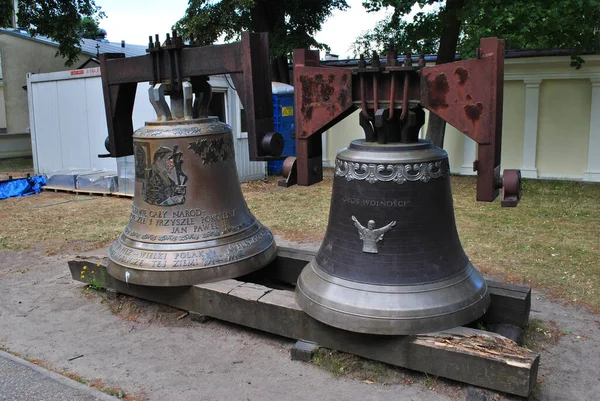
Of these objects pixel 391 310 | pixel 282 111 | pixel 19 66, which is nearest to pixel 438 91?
pixel 391 310

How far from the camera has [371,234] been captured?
339 cm

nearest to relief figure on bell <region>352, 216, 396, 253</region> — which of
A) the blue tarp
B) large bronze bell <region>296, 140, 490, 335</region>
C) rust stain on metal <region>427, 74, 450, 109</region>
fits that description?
large bronze bell <region>296, 140, 490, 335</region>

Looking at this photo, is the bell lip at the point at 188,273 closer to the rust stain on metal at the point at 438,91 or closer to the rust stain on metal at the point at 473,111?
the rust stain on metal at the point at 438,91

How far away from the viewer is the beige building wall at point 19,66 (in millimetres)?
25000

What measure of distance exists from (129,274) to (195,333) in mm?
701

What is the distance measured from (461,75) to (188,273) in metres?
2.39

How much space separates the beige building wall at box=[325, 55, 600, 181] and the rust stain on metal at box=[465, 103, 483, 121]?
Result: 9.87m

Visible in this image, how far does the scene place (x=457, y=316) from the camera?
3.30 meters

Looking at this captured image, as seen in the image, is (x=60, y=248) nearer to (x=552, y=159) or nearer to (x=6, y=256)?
(x=6, y=256)

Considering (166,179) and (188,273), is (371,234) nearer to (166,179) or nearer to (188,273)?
(188,273)

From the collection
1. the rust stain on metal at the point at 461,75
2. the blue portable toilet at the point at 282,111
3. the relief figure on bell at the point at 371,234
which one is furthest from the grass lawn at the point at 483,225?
the rust stain on metal at the point at 461,75

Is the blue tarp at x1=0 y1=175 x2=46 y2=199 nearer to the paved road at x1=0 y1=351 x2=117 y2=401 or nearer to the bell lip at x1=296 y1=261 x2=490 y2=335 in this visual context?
the paved road at x1=0 y1=351 x2=117 y2=401

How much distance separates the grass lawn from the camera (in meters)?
5.62

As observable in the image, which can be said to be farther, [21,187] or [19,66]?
[19,66]
